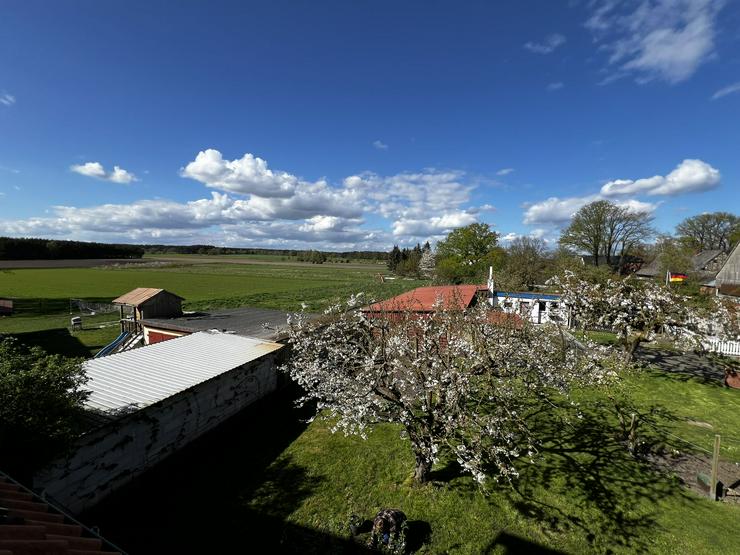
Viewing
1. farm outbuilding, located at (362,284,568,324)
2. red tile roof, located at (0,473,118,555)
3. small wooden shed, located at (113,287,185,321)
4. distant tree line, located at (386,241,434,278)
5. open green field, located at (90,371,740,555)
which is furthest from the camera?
distant tree line, located at (386,241,434,278)

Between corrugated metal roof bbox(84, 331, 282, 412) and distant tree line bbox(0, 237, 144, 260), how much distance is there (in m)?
110

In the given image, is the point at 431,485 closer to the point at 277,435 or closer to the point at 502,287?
the point at 277,435

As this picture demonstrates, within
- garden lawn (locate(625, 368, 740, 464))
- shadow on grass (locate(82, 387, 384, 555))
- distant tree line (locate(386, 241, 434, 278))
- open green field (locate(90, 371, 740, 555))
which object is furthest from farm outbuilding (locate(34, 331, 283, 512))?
distant tree line (locate(386, 241, 434, 278))

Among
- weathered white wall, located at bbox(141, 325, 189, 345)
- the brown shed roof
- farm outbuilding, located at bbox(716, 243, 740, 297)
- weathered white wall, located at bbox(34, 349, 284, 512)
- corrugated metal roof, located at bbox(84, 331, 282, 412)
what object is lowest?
weathered white wall, located at bbox(34, 349, 284, 512)

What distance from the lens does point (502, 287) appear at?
29.9 m

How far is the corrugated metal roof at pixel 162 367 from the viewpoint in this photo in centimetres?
960

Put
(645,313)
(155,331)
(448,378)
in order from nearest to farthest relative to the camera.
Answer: (448,378) → (645,313) → (155,331)

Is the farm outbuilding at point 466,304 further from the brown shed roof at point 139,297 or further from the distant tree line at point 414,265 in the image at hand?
the distant tree line at point 414,265

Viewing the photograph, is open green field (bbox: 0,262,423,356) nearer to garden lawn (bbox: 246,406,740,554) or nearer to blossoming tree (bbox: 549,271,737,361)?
garden lawn (bbox: 246,406,740,554)

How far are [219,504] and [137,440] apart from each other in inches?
108

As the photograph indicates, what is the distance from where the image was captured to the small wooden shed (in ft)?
70.2

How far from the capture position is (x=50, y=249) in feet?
328

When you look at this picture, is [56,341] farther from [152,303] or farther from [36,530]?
[36,530]

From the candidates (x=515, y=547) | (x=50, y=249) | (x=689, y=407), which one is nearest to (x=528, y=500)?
(x=515, y=547)
